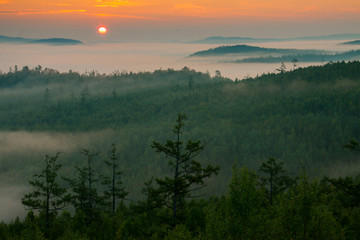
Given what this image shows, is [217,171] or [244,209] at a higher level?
[244,209]

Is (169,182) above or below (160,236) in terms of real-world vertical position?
above

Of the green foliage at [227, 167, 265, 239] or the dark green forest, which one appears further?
the dark green forest

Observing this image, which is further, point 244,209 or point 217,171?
point 217,171

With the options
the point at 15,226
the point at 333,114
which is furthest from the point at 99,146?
the point at 15,226

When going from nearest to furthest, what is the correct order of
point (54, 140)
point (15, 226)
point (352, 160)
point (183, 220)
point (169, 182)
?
1. point (169, 182)
2. point (183, 220)
3. point (15, 226)
4. point (352, 160)
5. point (54, 140)

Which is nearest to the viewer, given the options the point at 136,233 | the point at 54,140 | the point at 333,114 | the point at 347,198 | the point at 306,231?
the point at 306,231

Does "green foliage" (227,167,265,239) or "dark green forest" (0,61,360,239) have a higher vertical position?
"green foliage" (227,167,265,239)

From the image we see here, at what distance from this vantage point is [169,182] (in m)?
29.4

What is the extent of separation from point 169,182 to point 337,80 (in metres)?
179

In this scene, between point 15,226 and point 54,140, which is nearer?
point 15,226

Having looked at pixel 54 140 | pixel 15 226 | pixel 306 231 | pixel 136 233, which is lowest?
pixel 54 140

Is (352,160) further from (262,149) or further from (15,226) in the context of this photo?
(15,226)

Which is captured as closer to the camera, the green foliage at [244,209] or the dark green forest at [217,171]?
the green foliage at [244,209]

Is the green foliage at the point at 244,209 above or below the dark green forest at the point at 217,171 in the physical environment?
above
